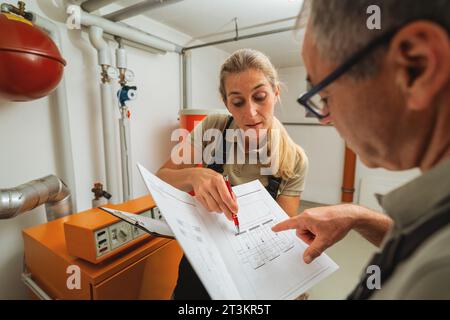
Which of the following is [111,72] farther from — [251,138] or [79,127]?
[251,138]


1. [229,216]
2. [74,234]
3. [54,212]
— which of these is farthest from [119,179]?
[229,216]

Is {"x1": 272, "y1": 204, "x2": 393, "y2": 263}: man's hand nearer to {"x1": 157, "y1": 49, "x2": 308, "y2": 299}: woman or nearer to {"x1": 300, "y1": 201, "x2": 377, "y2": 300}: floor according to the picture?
{"x1": 157, "y1": 49, "x2": 308, "y2": 299}: woman

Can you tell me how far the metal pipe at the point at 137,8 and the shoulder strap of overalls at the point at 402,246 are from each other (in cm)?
135

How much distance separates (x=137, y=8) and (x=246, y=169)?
1117mm

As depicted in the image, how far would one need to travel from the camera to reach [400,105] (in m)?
0.28

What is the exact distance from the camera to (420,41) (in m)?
0.24

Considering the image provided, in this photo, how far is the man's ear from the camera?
0.78 ft

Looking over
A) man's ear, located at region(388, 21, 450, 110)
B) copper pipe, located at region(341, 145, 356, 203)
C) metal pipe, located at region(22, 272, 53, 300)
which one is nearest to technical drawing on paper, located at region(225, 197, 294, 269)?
man's ear, located at region(388, 21, 450, 110)

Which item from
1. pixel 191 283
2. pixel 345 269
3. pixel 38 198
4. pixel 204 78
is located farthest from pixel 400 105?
pixel 204 78

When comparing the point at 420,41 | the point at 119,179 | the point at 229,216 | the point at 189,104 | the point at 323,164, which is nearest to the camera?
the point at 420,41

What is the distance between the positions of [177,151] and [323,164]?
2757 mm

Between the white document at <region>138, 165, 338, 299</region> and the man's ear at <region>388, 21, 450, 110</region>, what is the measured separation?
37cm

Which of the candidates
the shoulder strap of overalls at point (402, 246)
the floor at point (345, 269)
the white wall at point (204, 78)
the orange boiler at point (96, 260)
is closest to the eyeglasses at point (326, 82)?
the shoulder strap of overalls at point (402, 246)

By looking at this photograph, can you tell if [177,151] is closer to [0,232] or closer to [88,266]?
[88,266]
